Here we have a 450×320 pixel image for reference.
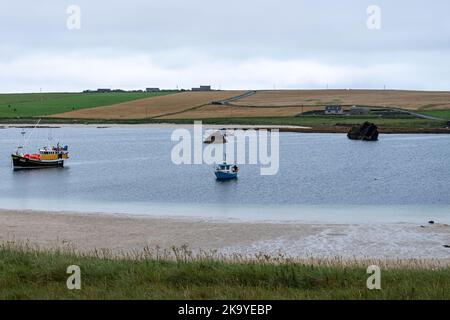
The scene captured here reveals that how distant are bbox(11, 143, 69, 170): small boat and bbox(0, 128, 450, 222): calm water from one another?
1.42 metres

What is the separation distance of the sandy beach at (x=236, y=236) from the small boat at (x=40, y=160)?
29.9m

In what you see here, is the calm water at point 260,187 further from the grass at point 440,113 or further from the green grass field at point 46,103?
the green grass field at point 46,103

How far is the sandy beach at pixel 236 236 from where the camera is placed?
68.5ft

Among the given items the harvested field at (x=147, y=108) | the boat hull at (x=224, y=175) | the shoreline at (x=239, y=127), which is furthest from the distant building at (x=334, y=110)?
the boat hull at (x=224, y=175)

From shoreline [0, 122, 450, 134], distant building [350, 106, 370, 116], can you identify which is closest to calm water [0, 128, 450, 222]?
shoreline [0, 122, 450, 134]

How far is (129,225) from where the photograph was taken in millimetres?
27172

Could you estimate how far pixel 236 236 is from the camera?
2395 centimetres

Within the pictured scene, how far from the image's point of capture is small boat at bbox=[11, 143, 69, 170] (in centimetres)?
5816

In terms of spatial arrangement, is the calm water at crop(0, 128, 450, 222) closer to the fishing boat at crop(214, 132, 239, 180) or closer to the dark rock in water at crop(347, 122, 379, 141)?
the fishing boat at crop(214, 132, 239, 180)

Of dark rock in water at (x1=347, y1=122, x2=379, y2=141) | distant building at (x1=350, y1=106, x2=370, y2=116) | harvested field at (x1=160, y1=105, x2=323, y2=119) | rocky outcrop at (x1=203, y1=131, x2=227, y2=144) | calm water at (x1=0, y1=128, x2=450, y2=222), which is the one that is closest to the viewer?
calm water at (x1=0, y1=128, x2=450, y2=222)

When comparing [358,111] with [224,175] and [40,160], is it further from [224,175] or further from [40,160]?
[224,175]

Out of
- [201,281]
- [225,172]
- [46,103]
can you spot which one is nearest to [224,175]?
[225,172]

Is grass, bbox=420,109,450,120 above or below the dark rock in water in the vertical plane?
above
